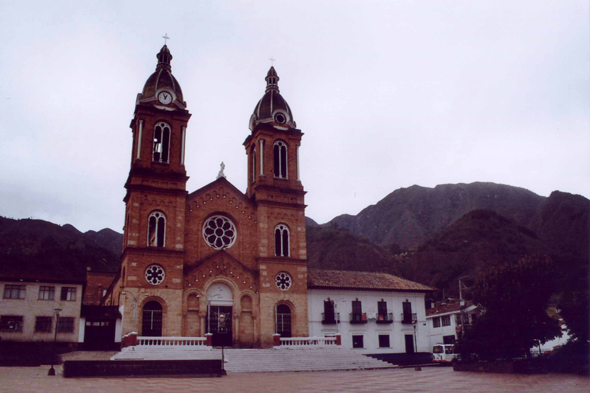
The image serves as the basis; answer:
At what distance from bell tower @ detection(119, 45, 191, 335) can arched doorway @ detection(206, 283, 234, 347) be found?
8.58 feet

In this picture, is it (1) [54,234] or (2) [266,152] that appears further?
(1) [54,234]

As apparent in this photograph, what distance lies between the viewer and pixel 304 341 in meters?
39.2

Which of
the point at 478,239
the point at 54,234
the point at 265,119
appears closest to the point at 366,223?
the point at 478,239

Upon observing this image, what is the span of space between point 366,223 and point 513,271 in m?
156

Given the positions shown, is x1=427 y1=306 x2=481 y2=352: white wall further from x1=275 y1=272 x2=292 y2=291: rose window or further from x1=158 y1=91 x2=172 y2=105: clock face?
x1=158 y1=91 x2=172 y2=105: clock face

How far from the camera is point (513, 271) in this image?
28969mm

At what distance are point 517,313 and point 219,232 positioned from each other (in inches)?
889

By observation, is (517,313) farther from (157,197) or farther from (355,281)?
(157,197)

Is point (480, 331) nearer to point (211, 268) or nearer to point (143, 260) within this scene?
point (211, 268)

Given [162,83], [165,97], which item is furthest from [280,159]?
[162,83]

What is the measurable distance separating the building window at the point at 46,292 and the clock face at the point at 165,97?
16.5 metres

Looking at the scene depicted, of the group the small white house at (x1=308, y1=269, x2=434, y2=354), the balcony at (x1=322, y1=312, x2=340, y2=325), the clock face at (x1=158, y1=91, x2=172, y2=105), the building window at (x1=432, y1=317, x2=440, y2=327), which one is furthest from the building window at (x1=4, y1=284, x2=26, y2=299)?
the building window at (x1=432, y1=317, x2=440, y2=327)

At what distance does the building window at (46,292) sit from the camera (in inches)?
1481

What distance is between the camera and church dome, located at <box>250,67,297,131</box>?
45781 millimetres
